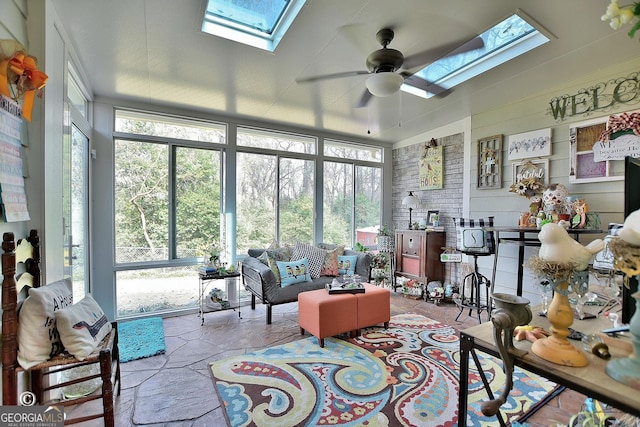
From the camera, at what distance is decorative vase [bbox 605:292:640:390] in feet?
2.78

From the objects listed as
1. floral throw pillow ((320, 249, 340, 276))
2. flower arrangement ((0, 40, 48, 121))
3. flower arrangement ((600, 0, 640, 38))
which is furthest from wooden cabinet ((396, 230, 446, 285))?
flower arrangement ((0, 40, 48, 121))

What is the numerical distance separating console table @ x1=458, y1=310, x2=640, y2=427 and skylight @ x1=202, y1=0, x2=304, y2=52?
7.43ft

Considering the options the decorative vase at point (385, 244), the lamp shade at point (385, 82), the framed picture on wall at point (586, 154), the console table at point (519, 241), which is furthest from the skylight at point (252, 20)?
the decorative vase at point (385, 244)

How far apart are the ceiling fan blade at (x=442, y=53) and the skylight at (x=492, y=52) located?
7cm

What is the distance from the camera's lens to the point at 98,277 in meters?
3.37

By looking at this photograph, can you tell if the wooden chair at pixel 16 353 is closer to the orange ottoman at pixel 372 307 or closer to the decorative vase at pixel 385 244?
the orange ottoman at pixel 372 307

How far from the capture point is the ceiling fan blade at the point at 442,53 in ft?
7.33

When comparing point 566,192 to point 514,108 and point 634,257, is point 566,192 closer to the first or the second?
point 514,108

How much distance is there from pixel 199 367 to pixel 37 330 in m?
1.31

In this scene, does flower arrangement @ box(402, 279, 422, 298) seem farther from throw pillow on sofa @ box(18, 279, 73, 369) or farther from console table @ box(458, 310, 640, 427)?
throw pillow on sofa @ box(18, 279, 73, 369)

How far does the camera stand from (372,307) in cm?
310

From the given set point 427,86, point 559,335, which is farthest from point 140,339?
point 427,86

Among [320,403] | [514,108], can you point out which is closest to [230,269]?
[320,403]

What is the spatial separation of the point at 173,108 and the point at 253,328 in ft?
9.80
